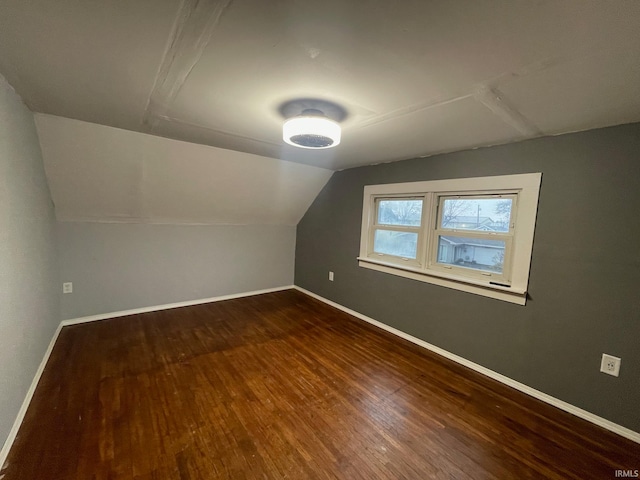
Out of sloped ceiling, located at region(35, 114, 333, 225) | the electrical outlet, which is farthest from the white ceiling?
the electrical outlet

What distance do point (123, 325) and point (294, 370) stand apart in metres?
2.12

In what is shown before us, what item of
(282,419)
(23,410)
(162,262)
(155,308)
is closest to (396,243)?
(282,419)

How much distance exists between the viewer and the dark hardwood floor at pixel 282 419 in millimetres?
1442

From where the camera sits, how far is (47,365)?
2.21 meters

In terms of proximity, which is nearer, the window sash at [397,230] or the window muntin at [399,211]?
the window sash at [397,230]

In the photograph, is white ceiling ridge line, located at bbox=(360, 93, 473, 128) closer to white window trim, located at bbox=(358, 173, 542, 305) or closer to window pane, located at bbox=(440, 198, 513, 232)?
white window trim, located at bbox=(358, 173, 542, 305)

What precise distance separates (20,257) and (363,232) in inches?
119

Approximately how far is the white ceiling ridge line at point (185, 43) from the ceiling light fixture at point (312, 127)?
2.03ft

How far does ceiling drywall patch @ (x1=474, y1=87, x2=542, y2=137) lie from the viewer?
1.42 meters

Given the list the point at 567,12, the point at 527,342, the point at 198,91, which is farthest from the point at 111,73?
A: the point at 527,342

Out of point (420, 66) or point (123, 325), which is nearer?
point (420, 66)

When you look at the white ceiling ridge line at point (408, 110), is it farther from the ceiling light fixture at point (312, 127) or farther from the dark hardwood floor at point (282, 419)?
the dark hardwood floor at point (282, 419)

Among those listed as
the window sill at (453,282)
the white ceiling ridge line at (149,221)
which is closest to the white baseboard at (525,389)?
the window sill at (453,282)

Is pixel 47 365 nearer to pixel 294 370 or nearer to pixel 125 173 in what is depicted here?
pixel 125 173
